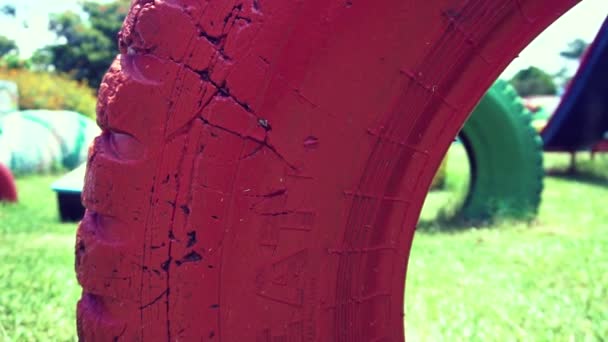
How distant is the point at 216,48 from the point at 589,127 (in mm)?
8830

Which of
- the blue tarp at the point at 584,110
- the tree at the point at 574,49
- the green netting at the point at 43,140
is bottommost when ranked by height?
the green netting at the point at 43,140

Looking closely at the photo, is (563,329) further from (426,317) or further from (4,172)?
(4,172)

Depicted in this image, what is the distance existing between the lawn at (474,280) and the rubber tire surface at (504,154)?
0.29 meters

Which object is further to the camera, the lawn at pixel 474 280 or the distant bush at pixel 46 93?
the distant bush at pixel 46 93

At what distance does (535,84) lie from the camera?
41938 millimetres

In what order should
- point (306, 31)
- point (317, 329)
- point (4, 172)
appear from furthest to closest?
point (4, 172), point (317, 329), point (306, 31)

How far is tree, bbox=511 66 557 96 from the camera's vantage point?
41781 mm

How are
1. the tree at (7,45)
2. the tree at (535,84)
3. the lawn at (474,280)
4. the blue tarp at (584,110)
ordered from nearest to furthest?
1. the lawn at (474,280)
2. the blue tarp at (584,110)
3. the tree at (7,45)
4. the tree at (535,84)

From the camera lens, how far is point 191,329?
90 cm

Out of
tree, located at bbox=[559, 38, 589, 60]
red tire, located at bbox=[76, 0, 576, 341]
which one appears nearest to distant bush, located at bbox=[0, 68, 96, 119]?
red tire, located at bbox=[76, 0, 576, 341]

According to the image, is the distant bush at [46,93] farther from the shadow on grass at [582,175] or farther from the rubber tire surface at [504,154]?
the rubber tire surface at [504,154]

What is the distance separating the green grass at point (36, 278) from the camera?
2.01 metres

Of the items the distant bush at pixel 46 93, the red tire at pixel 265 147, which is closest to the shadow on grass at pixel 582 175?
the red tire at pixel 265 147

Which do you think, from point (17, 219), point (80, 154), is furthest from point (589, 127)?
point (80, 154)
